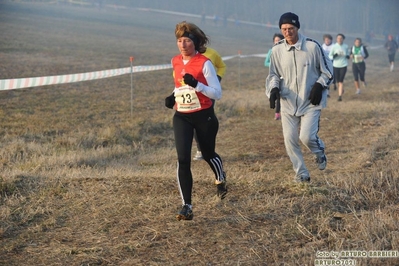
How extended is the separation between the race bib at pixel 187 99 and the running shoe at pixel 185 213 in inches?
35.6

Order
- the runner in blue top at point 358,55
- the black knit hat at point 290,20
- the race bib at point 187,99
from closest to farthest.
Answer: the race bib at point 187,99
the black knit hat at point 290,20
the runner in blue top at point 358,55

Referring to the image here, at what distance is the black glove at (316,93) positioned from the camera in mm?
6660

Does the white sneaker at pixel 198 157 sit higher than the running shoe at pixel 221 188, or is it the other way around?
the running shoe at pixel 221 188

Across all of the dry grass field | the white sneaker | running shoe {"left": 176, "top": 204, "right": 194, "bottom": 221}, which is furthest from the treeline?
running shoe {"left": 176, "top": 204, "right": 194, "bottom": 221}

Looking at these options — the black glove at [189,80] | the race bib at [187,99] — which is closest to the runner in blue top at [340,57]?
the race bib at [187,99]

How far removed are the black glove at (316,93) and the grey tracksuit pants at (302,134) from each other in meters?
0.20

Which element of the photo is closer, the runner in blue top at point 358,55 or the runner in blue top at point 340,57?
the runner in blue top at point 340,57

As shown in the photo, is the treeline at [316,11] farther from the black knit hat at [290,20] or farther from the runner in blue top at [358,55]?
the black knit hat at [290,20]

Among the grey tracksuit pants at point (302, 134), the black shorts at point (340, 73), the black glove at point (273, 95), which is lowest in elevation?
the black shorts at point (340, 73)

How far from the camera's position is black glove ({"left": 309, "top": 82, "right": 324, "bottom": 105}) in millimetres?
6660

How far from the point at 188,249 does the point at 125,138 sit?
22.4 feet

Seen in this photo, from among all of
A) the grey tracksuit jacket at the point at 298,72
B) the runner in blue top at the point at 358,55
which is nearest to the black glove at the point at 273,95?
the grey tracksuit jacket at the point at 298,72

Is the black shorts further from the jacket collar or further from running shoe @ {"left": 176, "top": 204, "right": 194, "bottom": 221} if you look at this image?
running shoe @ {"left": 176, "top": 204, "right": 194, "bottom": 221}

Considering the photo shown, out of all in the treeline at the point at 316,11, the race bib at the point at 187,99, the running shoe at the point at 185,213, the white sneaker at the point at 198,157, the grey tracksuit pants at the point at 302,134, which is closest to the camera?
the running shoe at the point at 185,213
